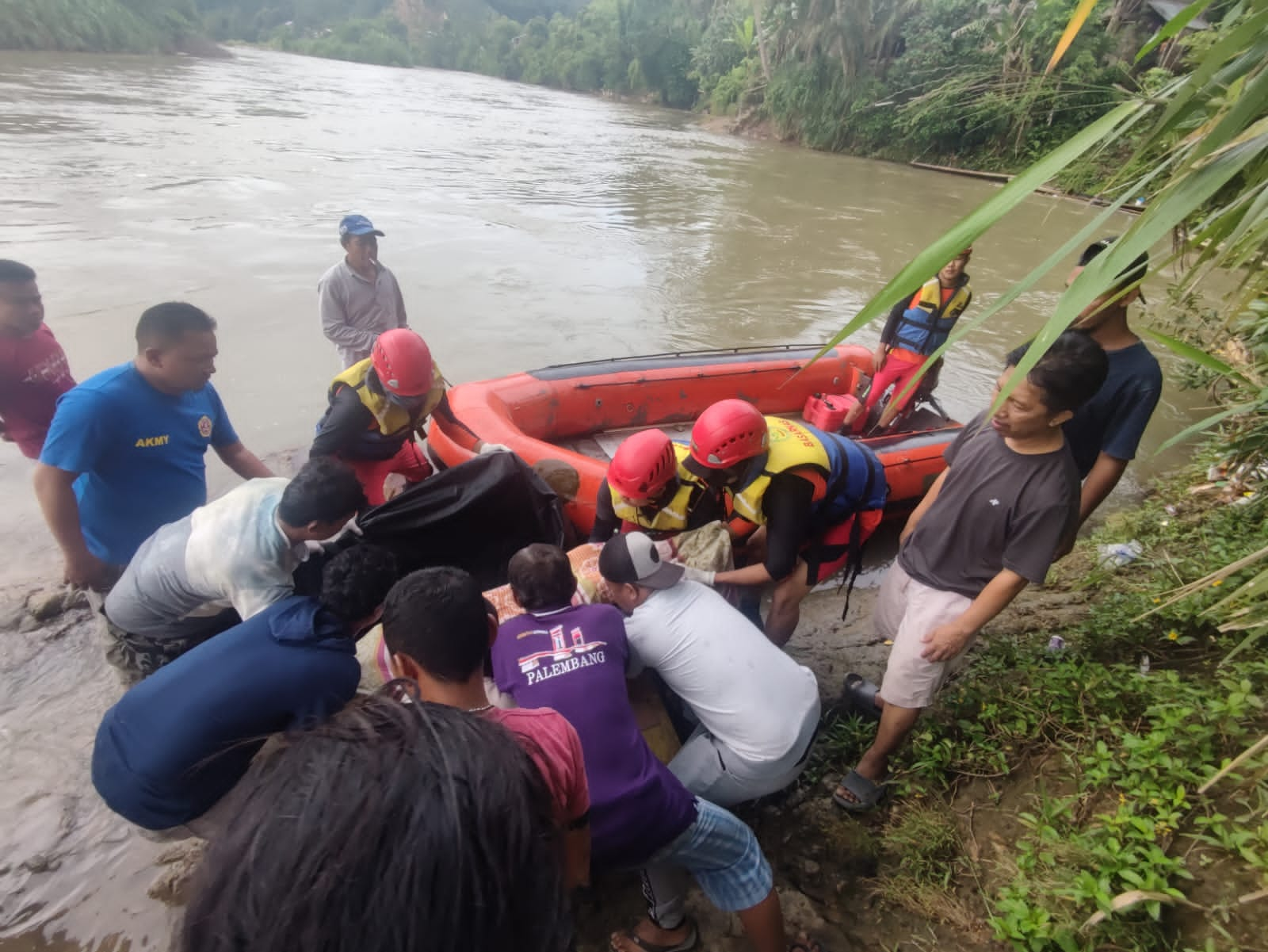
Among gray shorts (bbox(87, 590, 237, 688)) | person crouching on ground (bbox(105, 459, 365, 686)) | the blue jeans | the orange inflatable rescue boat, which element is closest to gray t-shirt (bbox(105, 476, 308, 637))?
person crouching on ground (bbox(105, 459, 365, 686))

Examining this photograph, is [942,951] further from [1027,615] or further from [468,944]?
[1027,615]

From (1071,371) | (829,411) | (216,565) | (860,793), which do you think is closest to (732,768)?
(860,793)

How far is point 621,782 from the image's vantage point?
1.65 m

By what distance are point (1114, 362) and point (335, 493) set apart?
2605mm

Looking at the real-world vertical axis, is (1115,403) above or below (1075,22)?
below

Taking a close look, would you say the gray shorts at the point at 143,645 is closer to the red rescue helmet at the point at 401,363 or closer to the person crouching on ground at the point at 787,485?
the red rescue helmet at the point at 401,363

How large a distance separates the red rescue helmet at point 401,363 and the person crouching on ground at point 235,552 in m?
1.00

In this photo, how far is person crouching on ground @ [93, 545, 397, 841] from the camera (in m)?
1.62

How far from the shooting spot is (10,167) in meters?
11.1

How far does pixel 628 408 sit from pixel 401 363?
207 cm

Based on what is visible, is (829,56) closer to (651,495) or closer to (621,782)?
(651,495)

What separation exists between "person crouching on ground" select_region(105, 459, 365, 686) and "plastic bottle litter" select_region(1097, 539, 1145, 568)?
136 inches

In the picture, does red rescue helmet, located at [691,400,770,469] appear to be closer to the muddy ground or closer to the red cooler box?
the muddy ground

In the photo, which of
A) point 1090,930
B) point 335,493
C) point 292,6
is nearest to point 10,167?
point 335,493
